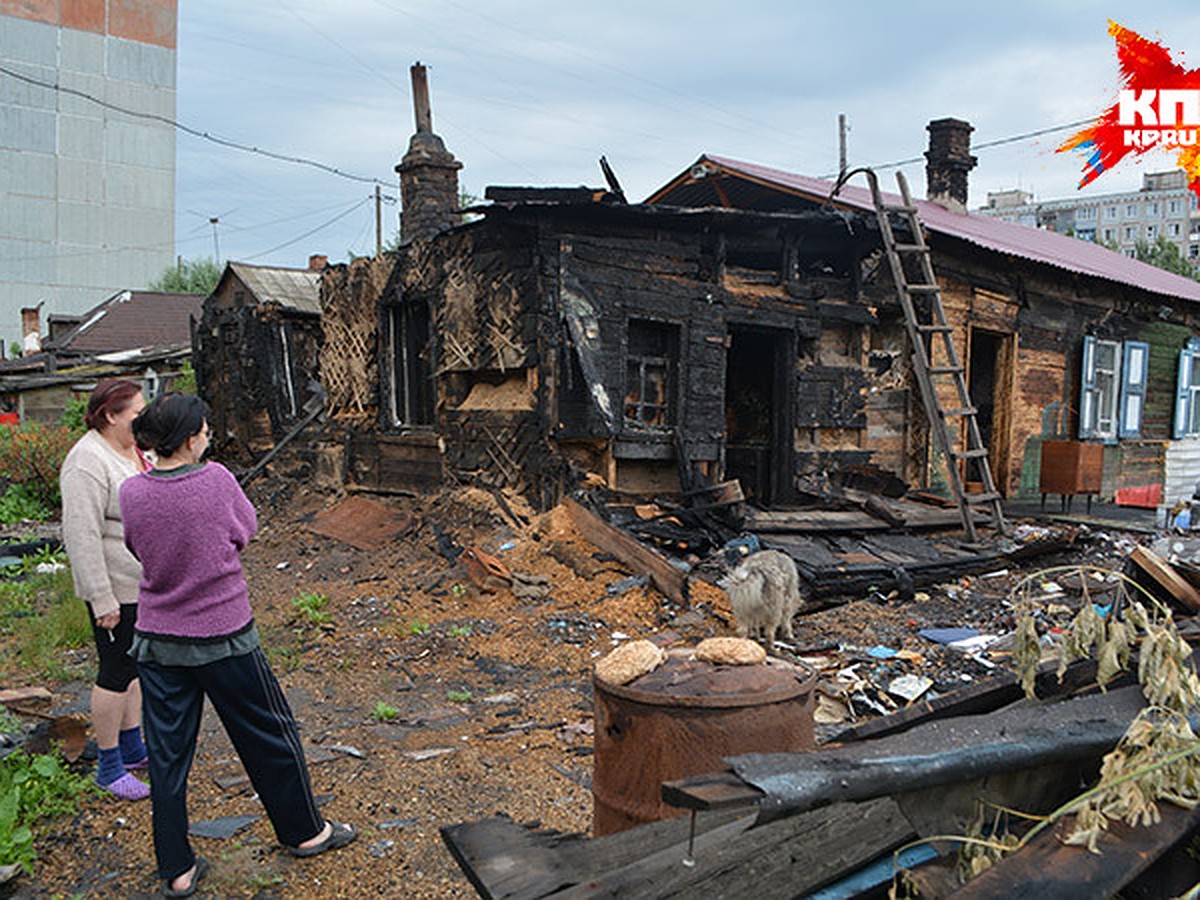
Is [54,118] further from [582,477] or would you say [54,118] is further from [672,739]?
[672,739]

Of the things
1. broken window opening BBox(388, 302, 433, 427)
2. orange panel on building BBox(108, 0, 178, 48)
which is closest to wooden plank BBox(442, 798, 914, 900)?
broken window opening BBox(388, 302, 433, 427)

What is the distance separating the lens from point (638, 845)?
230 centimetres

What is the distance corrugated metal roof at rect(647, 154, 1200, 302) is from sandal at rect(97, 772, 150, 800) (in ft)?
31.5

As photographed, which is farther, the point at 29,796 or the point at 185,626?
the point at 29,796

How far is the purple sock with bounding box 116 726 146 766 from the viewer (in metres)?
4.26

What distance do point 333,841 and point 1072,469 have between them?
11.5 m

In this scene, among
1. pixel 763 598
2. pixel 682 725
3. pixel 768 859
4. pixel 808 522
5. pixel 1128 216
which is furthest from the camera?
pixel 1128 216

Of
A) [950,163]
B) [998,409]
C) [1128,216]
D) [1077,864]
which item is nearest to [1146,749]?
[1077,864]

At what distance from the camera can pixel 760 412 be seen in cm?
1123

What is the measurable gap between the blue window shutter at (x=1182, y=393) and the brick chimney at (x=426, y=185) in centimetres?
1269

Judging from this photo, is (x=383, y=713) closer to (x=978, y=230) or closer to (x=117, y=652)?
Result: (x=117, y=652)

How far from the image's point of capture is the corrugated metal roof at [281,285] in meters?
14.5

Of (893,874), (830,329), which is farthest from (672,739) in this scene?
(830,329)

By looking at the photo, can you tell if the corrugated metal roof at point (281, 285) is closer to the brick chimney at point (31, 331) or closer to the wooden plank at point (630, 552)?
the wooden plank at point (630, 552)
